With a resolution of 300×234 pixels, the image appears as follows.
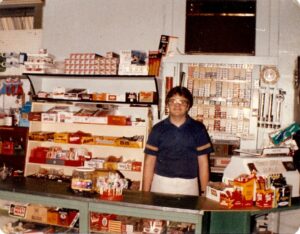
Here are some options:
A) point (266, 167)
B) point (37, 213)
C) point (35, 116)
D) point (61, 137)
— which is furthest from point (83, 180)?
point (35, 116)

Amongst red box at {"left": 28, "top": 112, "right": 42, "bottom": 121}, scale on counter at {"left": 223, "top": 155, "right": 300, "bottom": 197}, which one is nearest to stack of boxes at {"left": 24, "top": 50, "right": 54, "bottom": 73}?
red box at {"left": 28, "top": 112, "right": 42, "bottom": 121}

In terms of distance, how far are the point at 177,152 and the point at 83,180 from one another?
1101 millimetres

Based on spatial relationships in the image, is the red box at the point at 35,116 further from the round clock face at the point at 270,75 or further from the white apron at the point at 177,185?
the round clock face at the point at 270,75

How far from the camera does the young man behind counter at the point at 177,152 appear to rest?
10.7 ft

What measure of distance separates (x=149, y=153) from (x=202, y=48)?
173cm

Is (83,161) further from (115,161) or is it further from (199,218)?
(199,218)

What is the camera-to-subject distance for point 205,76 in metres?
4.34

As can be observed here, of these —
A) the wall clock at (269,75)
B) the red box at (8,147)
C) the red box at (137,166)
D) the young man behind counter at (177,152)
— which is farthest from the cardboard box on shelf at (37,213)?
the wall clock at (269,75)

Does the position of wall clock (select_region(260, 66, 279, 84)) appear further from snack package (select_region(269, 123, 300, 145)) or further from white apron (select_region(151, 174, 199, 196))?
white apron (select_region(151, 174, 199, 196))

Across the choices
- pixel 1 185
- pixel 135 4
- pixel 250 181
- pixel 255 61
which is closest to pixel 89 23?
pixel 135 4

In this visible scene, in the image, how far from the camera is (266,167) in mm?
2670

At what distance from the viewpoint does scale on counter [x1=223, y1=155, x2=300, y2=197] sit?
2.64 m

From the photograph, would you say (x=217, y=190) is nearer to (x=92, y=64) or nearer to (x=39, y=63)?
(x=92, y=64)

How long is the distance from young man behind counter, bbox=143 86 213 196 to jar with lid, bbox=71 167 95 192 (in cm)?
98
